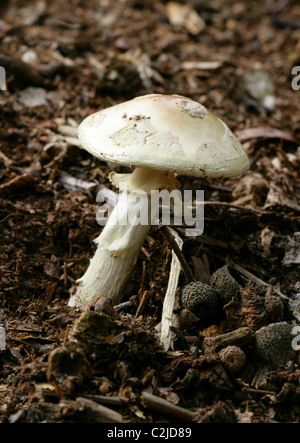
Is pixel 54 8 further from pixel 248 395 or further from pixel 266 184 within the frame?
pixel 248 395

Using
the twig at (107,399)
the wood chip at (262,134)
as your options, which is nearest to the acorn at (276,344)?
the twig at (107,399)

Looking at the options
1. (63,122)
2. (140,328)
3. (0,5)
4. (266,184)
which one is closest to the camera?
(140,328)

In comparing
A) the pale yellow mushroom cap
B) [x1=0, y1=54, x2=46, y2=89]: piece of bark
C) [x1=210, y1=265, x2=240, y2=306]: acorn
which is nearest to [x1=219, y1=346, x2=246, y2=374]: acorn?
[x1=210, y1=265, x2=240, y2=306]: acorn

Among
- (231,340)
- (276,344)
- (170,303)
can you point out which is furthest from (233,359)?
(170,303)

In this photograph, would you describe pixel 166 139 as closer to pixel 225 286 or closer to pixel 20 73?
pixel 225 286

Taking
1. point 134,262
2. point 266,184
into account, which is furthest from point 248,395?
point 266,184

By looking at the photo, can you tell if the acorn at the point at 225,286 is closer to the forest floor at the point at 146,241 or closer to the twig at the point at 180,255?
the forest floor at the point at 146,241

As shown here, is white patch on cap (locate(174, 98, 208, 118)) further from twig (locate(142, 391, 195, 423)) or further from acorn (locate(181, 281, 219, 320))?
twig (locate(142, 391, 195, 423))
